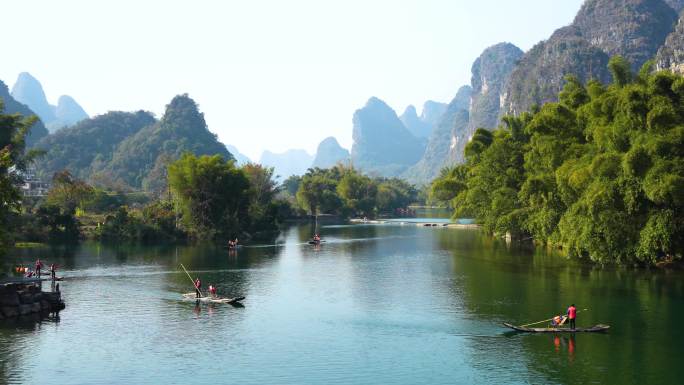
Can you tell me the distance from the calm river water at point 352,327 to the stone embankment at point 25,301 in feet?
4.99

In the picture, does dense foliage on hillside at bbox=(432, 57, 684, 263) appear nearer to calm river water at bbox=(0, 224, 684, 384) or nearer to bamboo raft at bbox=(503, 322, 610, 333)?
calm river water at bbox=(0, 224, 684, 384)

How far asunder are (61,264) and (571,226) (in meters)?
49.5

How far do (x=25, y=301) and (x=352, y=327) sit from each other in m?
21.2

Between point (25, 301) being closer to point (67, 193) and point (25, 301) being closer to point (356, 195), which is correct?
point (67, 193)

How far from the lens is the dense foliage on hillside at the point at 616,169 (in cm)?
5234

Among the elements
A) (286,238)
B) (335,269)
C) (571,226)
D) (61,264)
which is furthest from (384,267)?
(286,238)

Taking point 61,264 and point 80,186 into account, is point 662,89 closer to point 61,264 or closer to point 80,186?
point 61,264

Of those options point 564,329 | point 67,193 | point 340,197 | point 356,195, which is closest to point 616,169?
point 564,329

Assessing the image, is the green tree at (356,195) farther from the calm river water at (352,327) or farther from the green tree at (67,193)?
the calm river water at (352,327)

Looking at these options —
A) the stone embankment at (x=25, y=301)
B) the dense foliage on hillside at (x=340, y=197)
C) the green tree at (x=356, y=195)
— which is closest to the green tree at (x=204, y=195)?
the stone embankment at (x=25, y=301)

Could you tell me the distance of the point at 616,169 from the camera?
55.7m

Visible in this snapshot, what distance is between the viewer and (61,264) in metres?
68.3

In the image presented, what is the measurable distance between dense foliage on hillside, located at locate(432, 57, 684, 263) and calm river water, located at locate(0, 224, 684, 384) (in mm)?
3341

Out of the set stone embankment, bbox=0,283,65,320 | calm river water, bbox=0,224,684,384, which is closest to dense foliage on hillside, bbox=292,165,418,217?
calm river water, bbox=0,224,684,384
